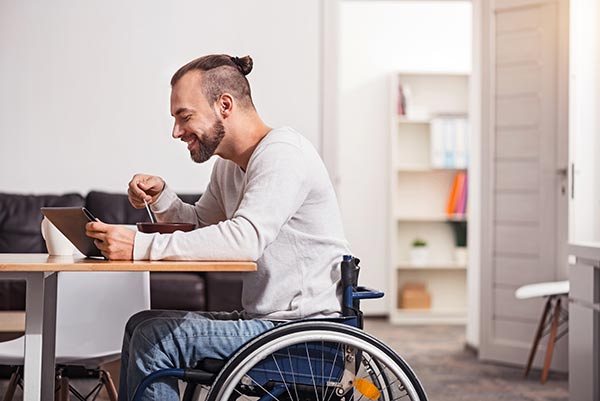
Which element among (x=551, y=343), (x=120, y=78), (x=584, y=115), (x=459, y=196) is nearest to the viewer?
(x=584, y=115)

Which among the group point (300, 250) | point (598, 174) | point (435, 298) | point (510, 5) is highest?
point (510, 5)

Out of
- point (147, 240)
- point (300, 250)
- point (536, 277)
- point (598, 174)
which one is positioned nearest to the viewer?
point (147, 240)

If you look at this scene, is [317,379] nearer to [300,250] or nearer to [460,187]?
[300,250]

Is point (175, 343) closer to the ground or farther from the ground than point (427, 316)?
farther from the ground

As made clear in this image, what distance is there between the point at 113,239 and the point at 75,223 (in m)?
0.16

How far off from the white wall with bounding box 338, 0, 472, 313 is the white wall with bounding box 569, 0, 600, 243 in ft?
9.66

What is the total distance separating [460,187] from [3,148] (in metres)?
3.45

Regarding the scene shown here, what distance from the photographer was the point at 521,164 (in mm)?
5141

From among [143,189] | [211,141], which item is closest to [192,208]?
[143,189]

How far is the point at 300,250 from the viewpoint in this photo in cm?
221

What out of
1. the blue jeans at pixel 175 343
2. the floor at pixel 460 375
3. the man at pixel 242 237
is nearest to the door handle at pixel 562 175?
the floor at pixel 460 375

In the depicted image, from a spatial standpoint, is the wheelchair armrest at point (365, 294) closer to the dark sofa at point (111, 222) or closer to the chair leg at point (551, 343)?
the dark sofa at point (111, 222)

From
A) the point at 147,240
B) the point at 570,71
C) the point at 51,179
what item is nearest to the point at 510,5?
the point at 570,71

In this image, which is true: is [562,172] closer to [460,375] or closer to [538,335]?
[538,335]
